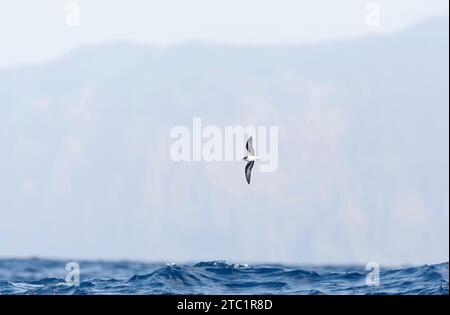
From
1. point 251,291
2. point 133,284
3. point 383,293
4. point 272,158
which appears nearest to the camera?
point 383,293

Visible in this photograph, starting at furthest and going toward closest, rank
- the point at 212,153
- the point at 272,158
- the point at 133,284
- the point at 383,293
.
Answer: the point at 272,158
the point at 212,153
the point at 133,284
the point at 383,293

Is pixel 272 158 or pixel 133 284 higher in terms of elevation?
pixel 272 158

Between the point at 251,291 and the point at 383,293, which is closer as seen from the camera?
the point at 383,293
